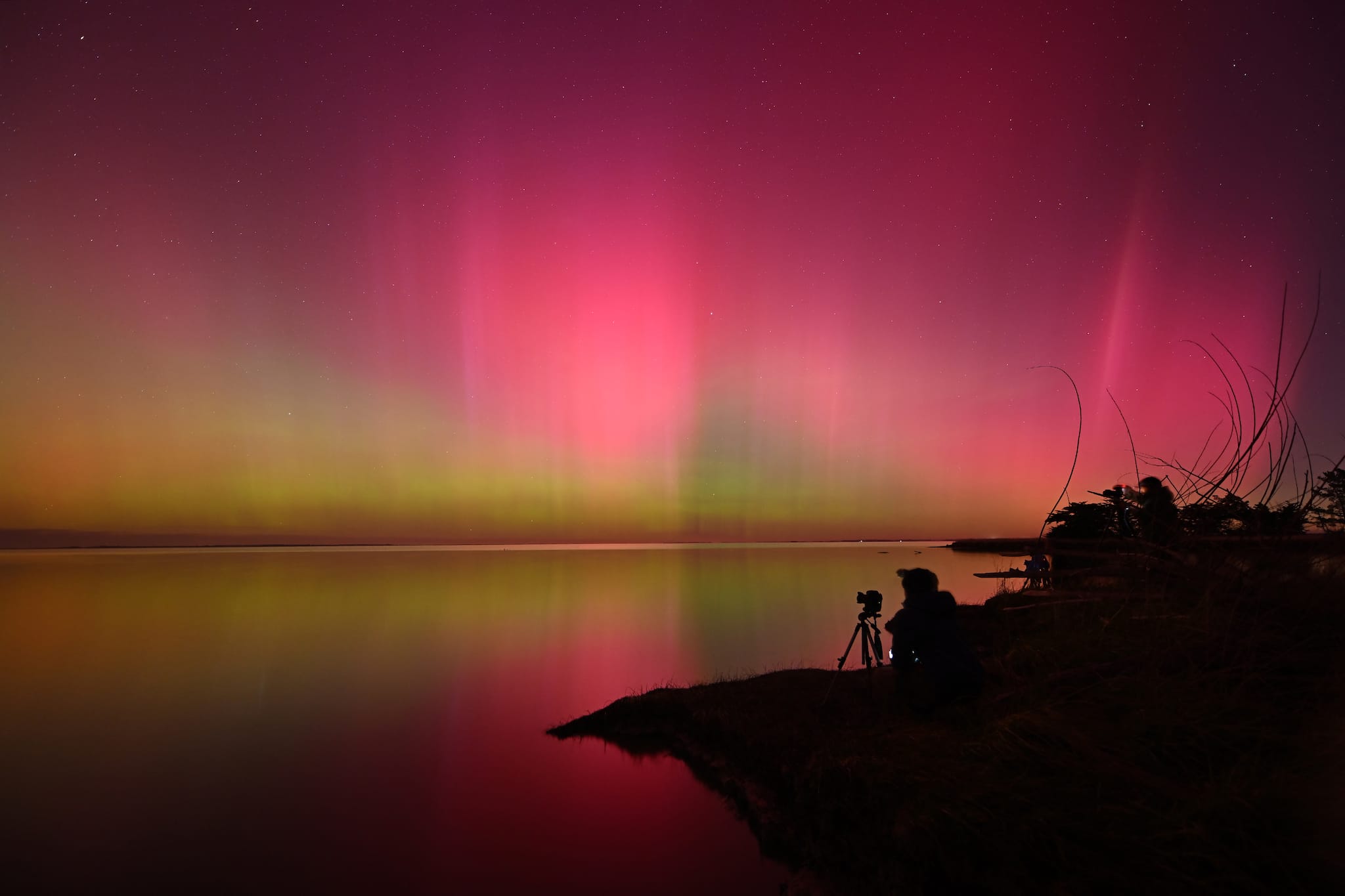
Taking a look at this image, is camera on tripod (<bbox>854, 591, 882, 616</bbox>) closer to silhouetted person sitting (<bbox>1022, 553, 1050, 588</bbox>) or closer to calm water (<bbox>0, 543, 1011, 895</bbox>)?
silhouetted person sitting (<bbox>1022, 553, 1050, 588</bbox>)

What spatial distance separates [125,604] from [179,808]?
161ft

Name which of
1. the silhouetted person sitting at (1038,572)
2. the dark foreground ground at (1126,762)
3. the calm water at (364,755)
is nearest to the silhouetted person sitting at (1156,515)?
the dark foreground ground at (1126,762)

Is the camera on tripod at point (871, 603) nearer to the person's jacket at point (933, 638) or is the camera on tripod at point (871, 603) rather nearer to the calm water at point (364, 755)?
the person's jacket at point (933, 638)

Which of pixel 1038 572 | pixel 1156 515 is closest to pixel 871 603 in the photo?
pixel 1038 572

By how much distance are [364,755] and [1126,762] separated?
15.3 meters

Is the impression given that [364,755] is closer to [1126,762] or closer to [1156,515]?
[1126,762]

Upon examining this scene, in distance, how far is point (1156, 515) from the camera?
703 centimetres

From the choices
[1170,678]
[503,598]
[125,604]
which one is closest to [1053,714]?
[1170,678]

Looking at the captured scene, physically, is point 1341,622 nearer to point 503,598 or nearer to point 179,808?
point 179,808

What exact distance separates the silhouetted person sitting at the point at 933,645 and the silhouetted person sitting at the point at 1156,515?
2.07m

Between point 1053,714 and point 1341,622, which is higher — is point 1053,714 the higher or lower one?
the lower one

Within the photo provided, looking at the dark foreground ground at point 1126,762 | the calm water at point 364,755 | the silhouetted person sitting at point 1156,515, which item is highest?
the silhouetted person sitting at point 1156,515

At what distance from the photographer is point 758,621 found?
35.2 meters

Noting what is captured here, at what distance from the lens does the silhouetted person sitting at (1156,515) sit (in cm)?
622
